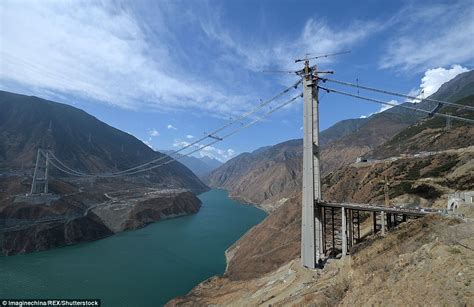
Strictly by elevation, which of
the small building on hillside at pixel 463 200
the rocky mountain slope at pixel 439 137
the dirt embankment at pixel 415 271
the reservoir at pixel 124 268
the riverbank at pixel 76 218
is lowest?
the reservoir at pixel 124 268

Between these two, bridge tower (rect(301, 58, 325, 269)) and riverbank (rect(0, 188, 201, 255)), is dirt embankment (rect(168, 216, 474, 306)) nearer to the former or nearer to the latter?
bridge tower (rect(301, 58, 325, 269))

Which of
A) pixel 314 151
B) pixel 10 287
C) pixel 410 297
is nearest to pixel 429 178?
pixel 314 151

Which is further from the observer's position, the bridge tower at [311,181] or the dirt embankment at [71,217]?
the dirt embankment at [71,217]

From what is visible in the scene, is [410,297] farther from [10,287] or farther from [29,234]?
[29,234]

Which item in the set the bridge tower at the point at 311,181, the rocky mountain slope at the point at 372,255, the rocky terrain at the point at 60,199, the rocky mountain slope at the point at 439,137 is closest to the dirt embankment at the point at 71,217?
the rocky terrain at the point at 60,199

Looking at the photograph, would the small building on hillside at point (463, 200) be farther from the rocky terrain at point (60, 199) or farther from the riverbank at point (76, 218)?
the rocky terrain at point (60, 199)
